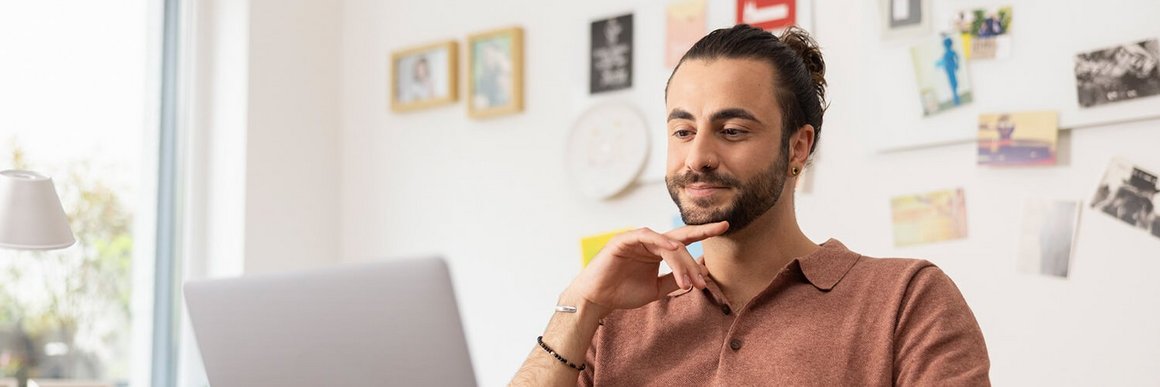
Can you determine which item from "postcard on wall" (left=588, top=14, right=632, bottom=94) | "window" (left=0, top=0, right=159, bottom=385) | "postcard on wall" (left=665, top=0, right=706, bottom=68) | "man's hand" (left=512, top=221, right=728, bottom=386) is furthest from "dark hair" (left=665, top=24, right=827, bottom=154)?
"window" (left=0, top=0, right=159, bottom=385)

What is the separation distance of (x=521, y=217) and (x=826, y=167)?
2.56ft

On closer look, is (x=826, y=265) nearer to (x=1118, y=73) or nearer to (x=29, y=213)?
(x=1118, y=73)

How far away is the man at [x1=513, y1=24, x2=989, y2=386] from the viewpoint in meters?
1.52

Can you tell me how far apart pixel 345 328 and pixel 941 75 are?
4.14ft

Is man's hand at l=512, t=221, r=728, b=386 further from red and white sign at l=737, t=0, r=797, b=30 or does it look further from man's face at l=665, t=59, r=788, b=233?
red and white sign at l=737, t=0, r=797, b=30

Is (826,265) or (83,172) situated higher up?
(83,172)

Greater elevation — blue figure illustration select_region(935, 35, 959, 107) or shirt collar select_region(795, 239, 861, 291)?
blue figure illustration select_region(935, 35, 959, 107)

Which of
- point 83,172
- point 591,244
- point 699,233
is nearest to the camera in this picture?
point 699,233

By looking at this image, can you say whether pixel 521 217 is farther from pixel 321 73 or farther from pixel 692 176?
pixel 692 176

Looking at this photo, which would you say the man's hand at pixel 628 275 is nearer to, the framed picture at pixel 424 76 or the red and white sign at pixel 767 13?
the red and white sign at pixel 767 13

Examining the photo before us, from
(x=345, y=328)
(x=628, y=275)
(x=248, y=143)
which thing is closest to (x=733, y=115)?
(x=628, y=275)

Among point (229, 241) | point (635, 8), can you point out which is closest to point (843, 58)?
point (635, 8)

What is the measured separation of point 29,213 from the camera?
219 cm

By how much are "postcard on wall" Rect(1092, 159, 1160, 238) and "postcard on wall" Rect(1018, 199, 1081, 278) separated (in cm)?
5
